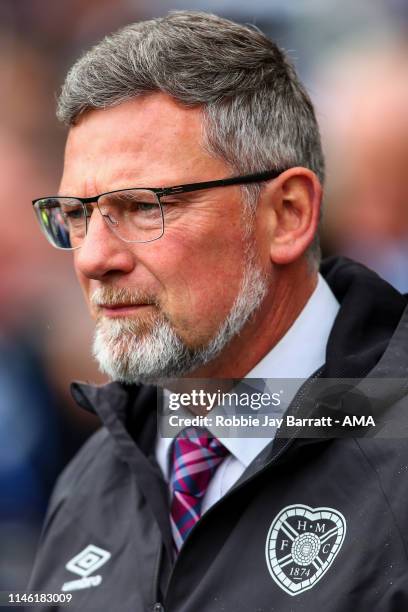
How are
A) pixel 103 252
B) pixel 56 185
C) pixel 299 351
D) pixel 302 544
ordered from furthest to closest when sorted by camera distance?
pixel 56 185
pixel 299 351
pixel 103 252
pixel 302 544

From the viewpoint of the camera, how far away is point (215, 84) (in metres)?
1.98

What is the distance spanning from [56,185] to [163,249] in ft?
5.95

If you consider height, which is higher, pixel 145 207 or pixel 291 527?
pixel 145 207

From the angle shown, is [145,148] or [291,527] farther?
[145,148]

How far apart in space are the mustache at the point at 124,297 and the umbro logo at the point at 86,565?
0.62m

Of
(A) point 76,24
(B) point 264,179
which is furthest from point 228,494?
(A) point 76,24

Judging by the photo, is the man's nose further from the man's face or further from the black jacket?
the black jacket

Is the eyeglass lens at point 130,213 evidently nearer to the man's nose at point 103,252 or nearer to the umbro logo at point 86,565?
the man's nose at point 103,252

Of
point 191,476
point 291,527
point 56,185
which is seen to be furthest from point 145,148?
point 56,185

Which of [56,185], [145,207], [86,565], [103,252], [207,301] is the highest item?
[56,185]

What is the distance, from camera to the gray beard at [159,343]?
1.93m

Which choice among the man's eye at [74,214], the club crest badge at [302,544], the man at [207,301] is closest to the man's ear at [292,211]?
the man at [207,301]

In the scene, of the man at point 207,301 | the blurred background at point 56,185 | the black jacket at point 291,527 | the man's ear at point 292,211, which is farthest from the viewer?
the blurred background at point 56,185

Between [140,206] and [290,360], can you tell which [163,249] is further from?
[290,360]
